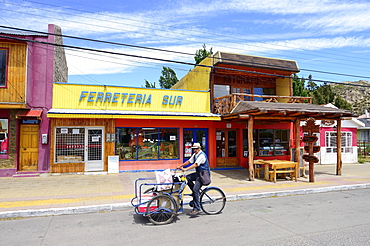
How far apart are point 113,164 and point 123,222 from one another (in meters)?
7.56

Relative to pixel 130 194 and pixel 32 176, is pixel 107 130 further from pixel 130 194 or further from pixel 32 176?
pixel 130 194

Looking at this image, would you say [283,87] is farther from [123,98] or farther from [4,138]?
[4,138]

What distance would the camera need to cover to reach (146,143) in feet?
48.0

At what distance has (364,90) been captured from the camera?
11256 cm

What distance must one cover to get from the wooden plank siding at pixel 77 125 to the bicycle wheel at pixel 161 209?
26.2 feet

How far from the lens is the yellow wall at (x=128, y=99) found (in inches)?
530

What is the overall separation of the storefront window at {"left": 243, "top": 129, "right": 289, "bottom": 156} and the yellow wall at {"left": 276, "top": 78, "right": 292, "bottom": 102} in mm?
2381

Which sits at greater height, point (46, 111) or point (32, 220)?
point (46, 111)

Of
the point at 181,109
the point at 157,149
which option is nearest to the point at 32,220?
the point at 157,149

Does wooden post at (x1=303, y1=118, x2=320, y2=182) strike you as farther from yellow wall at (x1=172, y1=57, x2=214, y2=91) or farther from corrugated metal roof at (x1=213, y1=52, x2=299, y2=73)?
yellow wall at (x1=172, y1=57, x2=214, y2=91)

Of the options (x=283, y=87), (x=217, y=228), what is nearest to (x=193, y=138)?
(x=283, y=87)

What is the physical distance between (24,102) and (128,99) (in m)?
4.68

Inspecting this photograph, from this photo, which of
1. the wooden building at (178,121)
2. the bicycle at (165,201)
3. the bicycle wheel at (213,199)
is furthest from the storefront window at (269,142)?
the bicycle at (165,201)

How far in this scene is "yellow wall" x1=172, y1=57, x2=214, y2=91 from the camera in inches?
644
